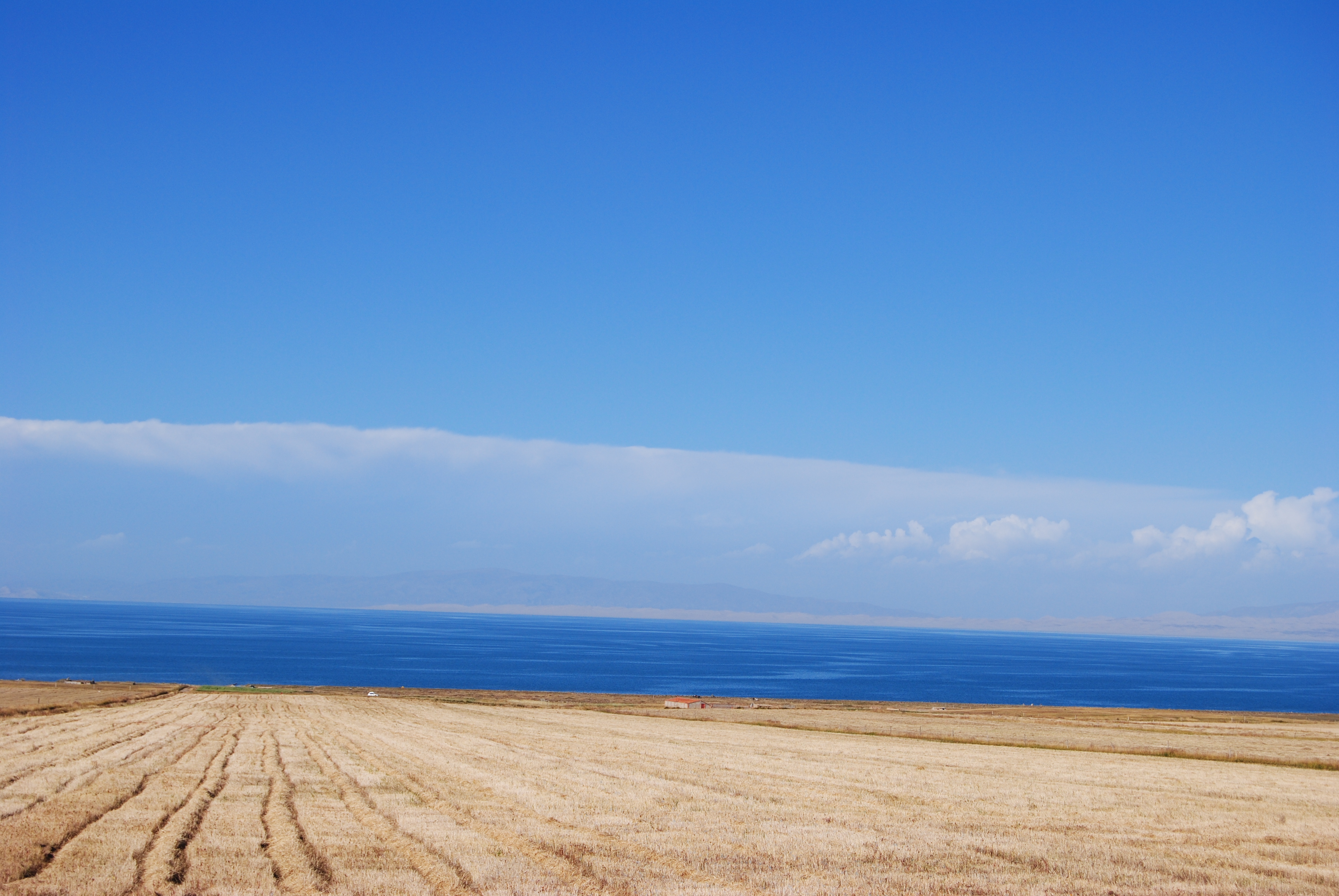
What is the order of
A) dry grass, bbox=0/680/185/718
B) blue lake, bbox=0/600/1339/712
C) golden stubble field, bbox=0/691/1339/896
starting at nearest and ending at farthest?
golden stubble field, bbox=0/691/1339/896 < dry grass, bbox=0/680/185/718 < blue lake, bbox=0/600/1339/712

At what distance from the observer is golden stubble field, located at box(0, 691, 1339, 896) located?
1310 centimetres

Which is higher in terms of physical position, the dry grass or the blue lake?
the dry grass

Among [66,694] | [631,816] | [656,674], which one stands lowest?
[656,674]

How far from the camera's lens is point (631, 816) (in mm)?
18297

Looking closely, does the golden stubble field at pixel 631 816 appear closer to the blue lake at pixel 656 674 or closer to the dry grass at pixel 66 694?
the dry grass at pixel 66 694

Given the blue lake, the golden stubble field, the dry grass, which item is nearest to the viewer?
the golden stubble field

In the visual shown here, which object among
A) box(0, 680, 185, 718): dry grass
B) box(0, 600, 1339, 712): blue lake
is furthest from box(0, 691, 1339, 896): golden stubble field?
box(0, 600, 1339, 712): blue lake

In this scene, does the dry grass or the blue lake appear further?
the blue lake

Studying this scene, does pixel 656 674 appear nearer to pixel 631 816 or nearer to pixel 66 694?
pixel 66 694

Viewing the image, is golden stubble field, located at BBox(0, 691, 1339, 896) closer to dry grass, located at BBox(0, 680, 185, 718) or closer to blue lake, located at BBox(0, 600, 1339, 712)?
dry grass, located at BBox(0, 680, 185, 718)

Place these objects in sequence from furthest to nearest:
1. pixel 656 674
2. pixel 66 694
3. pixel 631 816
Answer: pixel 656 674 < pixel 66 694 < pixel 631 816

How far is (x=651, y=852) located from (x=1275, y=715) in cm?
7875

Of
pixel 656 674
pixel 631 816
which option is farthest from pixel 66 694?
pixel 656 674

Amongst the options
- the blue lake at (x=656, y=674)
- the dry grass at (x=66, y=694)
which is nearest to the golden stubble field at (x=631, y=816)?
the dry grass at (x=66, y=694)
